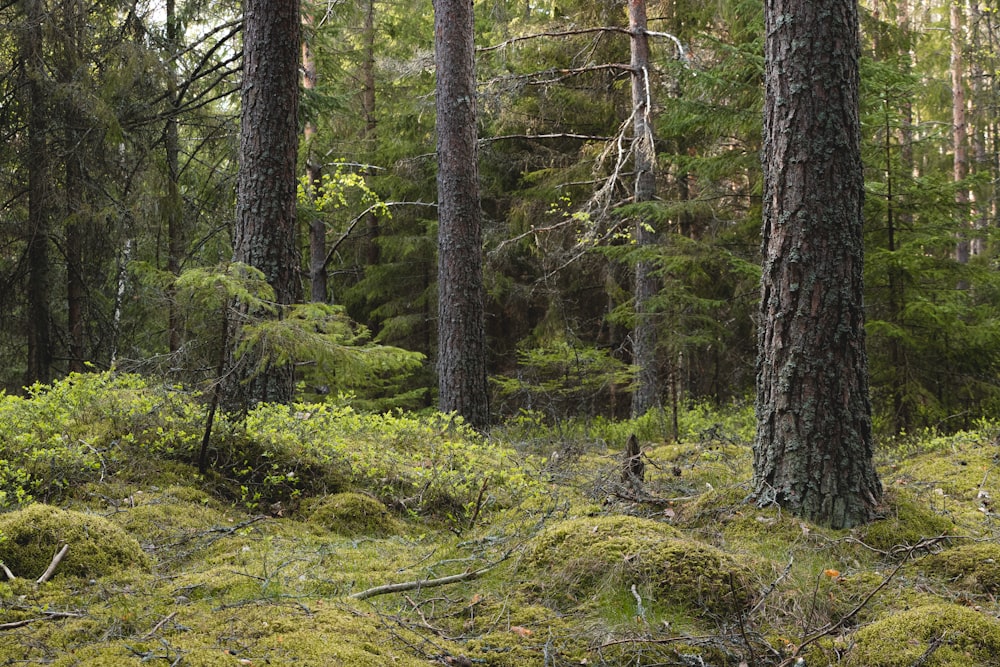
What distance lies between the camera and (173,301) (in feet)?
17.1

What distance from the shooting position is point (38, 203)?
12.0m

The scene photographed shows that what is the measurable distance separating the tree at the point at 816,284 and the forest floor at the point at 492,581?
0.30m

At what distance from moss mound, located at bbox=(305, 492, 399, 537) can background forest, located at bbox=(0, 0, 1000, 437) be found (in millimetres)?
904

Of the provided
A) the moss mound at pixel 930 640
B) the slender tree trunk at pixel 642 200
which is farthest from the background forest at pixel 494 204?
the moss mound at pixel 930 640

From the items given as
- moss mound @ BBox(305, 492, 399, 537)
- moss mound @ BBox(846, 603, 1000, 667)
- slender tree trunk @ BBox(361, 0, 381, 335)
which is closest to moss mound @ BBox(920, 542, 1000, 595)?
moss mound @ BBox(846, 603, 1000, 667)

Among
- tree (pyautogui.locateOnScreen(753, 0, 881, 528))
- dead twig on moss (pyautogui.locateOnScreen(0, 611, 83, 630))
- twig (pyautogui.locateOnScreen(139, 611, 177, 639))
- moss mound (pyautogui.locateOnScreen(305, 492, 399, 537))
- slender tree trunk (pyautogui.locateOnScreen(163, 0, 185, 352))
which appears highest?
slender tree trunk (pyautogui.locateOnScreen(163, 0, 185, 352))

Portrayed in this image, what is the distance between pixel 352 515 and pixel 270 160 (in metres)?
3.91

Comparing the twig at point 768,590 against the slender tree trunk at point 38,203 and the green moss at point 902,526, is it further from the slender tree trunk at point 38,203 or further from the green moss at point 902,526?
the slender tree trunk at point 38,203

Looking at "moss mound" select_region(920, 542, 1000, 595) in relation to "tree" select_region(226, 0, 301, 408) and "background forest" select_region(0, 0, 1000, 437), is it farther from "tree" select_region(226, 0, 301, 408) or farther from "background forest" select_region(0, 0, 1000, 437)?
"tree" select_region(226, 0, 301, 408)

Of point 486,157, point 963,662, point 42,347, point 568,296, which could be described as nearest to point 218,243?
point 42,347

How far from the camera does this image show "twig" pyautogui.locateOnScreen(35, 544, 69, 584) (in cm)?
358

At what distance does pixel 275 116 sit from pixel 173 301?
3.13 m

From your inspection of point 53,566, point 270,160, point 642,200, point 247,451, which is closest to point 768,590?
point 53,566

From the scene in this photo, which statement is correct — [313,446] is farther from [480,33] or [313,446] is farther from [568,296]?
[480,33]
